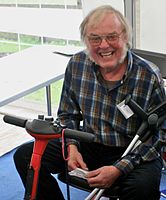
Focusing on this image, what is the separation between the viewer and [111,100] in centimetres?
197

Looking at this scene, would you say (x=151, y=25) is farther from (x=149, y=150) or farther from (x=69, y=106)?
(x=149, y=150)

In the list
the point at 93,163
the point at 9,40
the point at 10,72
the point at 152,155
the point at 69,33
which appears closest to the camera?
the point at 152,155

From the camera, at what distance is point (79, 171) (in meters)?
1.88

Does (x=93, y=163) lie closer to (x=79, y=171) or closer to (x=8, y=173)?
(x=79, y=171)

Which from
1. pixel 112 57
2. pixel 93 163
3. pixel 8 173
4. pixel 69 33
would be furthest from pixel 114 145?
pixel 69 33

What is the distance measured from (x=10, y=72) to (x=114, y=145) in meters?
0.96

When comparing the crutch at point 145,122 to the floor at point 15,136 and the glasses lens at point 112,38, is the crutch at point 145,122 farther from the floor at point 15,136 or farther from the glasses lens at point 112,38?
the floor at point 15,136

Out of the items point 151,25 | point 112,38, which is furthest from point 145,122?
point 151,25

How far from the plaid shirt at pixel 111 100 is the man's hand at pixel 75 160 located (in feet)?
0.43

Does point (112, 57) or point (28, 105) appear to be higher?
point (112, 57)

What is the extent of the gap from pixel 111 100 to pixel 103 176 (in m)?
0.39

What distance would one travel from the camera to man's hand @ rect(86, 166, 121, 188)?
1770 millimetres

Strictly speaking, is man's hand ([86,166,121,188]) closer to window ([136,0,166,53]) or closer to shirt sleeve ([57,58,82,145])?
shirt sleeve ([57,58,82,145])

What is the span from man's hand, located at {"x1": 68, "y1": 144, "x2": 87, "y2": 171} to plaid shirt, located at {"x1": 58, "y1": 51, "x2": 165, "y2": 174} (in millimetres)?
132
